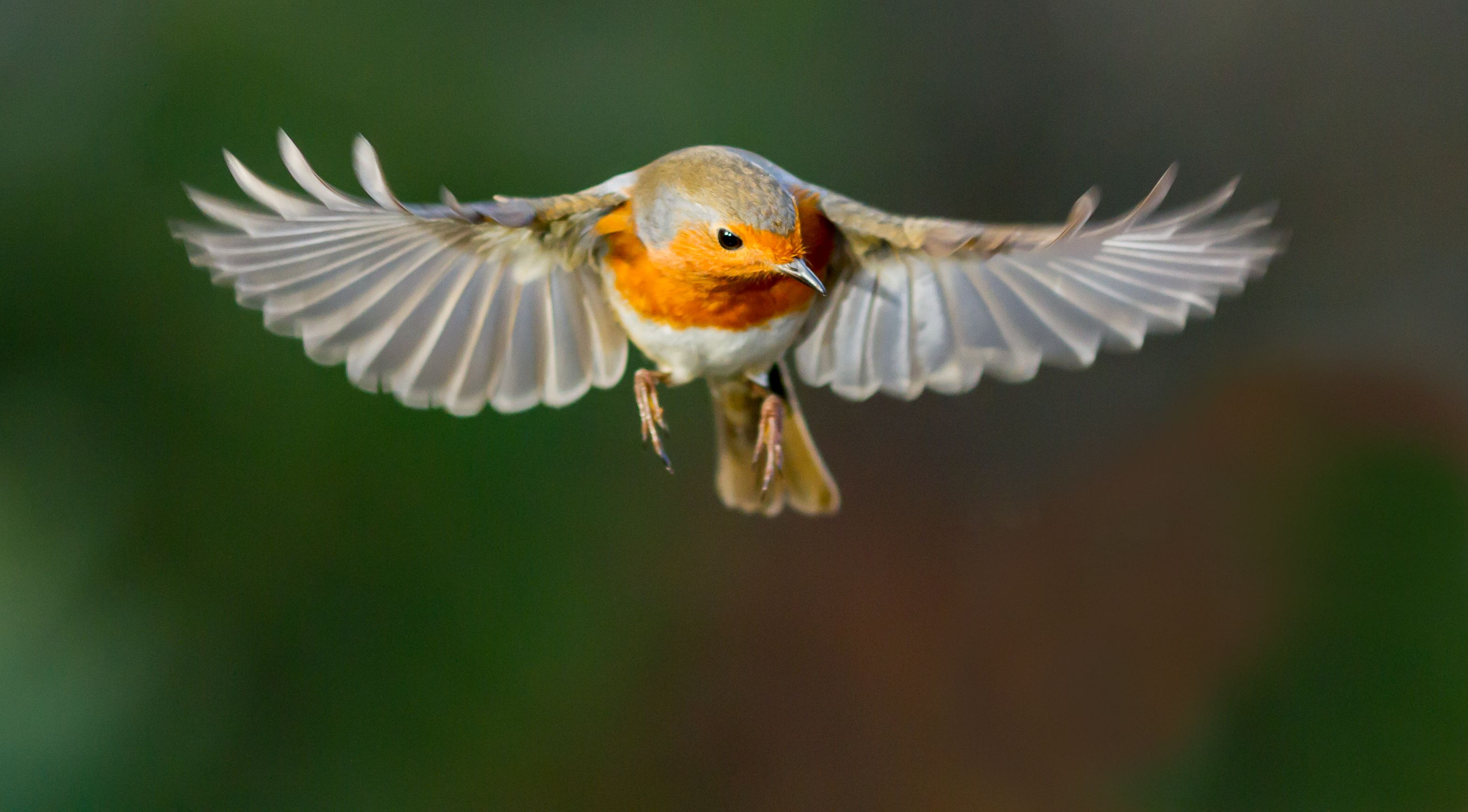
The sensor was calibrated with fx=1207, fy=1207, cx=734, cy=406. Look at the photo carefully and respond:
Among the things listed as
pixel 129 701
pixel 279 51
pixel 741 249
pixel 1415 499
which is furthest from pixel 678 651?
pixel 741 249

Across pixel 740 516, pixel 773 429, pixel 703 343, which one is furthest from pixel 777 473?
pixel 740 516

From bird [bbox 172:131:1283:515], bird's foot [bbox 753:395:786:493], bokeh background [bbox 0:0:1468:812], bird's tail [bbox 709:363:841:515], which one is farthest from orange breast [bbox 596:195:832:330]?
bokeh background [bbox 0:0:1468:812]

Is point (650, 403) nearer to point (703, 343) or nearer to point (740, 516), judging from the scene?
point (703, 343)

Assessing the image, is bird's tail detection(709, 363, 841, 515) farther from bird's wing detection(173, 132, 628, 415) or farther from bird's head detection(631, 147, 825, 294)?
bird's head detection(631, 147, 825, 294)

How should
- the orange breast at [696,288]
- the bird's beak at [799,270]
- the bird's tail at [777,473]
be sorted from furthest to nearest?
the bird's tail at [777,473], the orange breast at [696,288], the bird's beak at [799,270]

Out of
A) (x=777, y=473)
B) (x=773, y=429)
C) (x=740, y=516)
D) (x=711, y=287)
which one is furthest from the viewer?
(x=740, y=516)

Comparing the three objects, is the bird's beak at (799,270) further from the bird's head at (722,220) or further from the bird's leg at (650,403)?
the bird's leg at (650,403)

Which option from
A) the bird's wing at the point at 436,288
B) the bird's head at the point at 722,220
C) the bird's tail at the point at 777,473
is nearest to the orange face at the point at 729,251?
the bird's head at the point at 722,220
